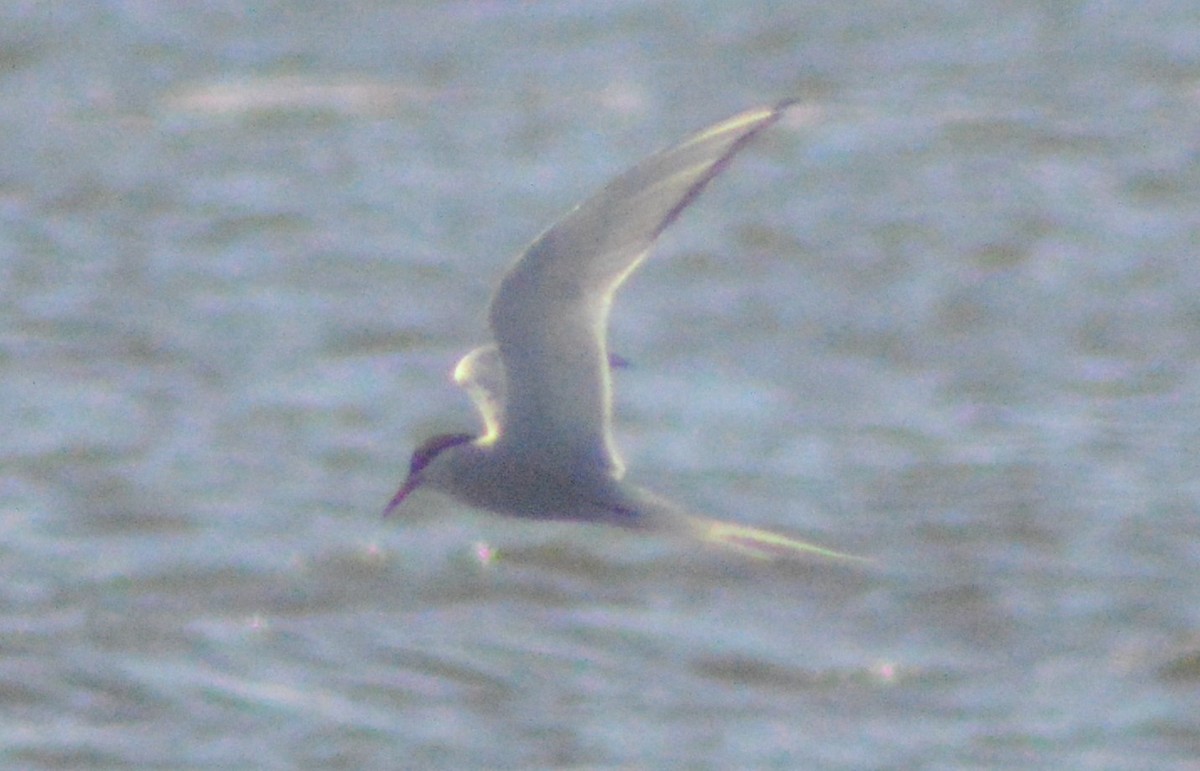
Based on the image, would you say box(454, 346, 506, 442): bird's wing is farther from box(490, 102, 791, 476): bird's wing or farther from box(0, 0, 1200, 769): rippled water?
box(0, 0, 1200, 769): rippled water

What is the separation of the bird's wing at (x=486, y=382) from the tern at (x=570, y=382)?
0.02 metres

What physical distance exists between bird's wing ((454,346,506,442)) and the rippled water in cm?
150

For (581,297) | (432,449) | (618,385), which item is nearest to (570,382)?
(581,297)

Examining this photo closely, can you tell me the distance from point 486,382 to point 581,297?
412 millimetres

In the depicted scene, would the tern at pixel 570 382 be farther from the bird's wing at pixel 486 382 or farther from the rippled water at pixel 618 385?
the rippled water at pixel 618 385

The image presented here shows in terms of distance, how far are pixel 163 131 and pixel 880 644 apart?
5.35 metres

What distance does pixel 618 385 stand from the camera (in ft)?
29.4

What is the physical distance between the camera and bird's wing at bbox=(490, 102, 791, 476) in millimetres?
4664

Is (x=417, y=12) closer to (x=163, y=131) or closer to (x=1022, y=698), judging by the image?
(x=163, y=131)

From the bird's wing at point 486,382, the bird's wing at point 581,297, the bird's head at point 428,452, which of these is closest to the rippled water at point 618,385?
the bird's wing at point 486,382

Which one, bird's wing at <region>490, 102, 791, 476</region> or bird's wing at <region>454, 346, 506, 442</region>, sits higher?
bird's wing at <region>490, 102, 791, 476</region>

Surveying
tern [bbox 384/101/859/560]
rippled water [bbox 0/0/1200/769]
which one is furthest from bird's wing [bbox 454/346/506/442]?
rippled water [bbox 0/0/1200/769]

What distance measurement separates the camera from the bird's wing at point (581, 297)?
466 centimetres

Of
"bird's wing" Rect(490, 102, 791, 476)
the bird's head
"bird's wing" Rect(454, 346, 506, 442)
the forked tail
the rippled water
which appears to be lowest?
the rippled water
